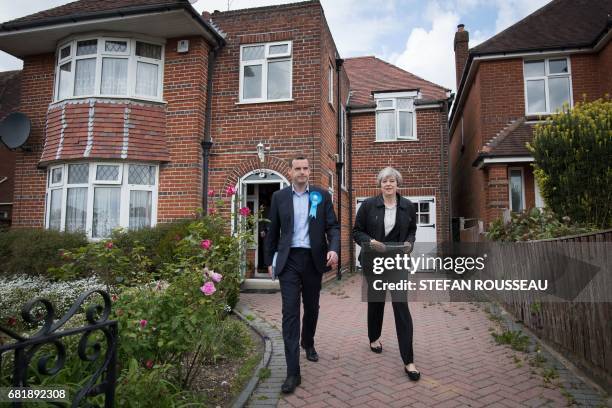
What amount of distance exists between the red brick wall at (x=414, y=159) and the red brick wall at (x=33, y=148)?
9004 millimetres

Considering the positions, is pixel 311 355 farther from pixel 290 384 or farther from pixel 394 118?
pixel 394 118

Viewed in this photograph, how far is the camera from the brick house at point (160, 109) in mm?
9422

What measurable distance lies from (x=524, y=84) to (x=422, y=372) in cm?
1036

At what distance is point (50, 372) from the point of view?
1.68 metres

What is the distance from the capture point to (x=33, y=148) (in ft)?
34.0

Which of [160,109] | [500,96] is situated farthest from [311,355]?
[500,96]

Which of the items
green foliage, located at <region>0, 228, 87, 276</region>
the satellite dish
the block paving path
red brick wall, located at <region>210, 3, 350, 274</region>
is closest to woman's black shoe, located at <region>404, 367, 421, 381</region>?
the block paving path

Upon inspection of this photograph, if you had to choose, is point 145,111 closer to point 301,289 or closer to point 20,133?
point 20,133

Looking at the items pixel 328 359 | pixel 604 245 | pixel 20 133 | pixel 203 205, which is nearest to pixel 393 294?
pixel 328 359


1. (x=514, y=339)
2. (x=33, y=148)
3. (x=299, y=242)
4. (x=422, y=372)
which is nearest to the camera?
(x=299, y=242)

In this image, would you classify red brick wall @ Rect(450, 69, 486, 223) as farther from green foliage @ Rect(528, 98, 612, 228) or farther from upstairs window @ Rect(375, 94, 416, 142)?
green foliage @ Rect(528, 98, 612, 228)

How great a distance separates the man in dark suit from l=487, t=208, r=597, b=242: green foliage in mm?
3742

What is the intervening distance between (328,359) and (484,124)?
31.2ft

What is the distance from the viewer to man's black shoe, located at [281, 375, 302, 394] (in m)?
3.47
